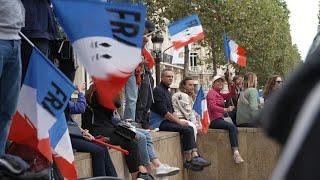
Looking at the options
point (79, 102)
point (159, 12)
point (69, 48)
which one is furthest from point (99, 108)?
point (159, 12)

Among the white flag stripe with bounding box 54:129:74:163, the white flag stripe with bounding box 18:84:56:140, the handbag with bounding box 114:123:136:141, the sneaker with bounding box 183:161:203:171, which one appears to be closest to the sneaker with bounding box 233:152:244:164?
the sneaker with bounding box 183:161:203:171

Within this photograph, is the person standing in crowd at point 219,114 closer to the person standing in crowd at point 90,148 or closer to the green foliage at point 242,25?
the person standing in crowd at point 90,148

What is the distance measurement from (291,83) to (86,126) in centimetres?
630

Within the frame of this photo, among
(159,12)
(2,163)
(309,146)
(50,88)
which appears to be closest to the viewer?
(309,146)

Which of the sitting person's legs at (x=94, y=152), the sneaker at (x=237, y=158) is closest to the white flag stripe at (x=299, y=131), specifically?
the sitting person's legs at (x=94, y=152)

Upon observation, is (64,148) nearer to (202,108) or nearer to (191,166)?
(191,166)

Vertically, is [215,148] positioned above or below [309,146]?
below

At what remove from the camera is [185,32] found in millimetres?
12961

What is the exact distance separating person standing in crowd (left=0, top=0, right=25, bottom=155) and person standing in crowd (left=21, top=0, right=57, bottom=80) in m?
0.63

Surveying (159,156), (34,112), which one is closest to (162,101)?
(159,156)

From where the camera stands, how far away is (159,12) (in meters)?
28.5

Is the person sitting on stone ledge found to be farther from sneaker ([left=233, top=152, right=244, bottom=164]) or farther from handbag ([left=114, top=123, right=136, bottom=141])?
sneaker ([left=233, top=152, right=244, bottom=164])

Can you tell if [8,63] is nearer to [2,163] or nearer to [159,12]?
[2,163]

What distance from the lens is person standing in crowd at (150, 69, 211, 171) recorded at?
33.2 feet
